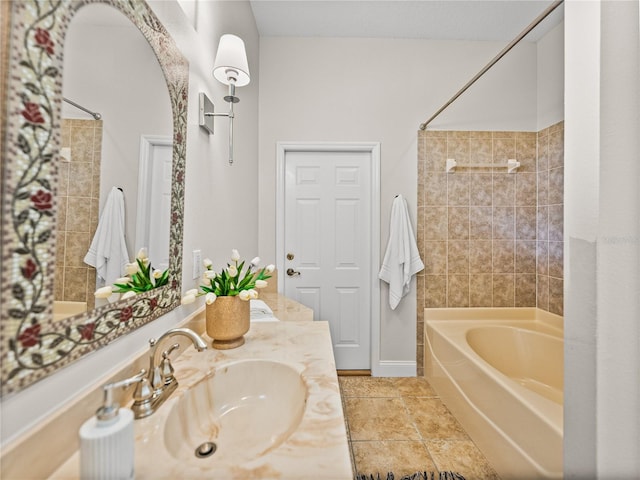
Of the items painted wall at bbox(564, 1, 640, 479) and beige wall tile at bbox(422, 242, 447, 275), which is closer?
painted wall at bbox(564, 1, 640, 479)

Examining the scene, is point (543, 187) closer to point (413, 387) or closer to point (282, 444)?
point (413, 387)

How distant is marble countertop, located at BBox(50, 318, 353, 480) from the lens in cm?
51

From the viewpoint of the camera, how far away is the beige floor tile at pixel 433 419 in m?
1.77

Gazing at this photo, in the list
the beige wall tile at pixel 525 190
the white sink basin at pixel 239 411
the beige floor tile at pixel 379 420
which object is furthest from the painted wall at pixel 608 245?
the beige wall tile at pixel 525 190

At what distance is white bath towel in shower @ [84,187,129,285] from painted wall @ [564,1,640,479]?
995 millimetres

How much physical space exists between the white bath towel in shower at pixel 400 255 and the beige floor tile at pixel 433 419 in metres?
0.69

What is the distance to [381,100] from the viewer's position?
250 cm

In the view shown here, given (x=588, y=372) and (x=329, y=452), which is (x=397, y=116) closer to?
(x=588, y=372)

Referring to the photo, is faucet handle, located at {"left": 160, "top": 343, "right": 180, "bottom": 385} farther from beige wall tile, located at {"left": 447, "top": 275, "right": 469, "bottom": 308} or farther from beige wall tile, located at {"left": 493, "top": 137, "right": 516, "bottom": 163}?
beige wall tile, located at {"left": 493, "top": 137, "right": 516, "bottom": 163}

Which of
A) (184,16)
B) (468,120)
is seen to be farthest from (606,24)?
(468,120)

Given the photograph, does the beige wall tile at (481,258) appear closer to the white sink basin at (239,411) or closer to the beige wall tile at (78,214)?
the white sink basin at (239,411)

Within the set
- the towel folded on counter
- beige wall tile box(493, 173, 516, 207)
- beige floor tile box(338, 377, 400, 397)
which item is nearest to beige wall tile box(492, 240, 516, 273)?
beige wall tile box(493, 173, 516, 207)

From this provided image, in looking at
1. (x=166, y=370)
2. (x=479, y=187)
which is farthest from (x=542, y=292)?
(x=166, y=370)

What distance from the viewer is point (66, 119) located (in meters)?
0.57
